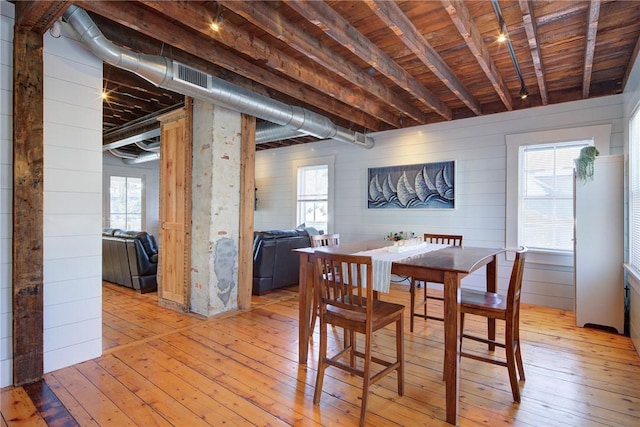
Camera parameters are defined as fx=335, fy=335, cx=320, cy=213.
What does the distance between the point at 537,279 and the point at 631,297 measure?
120 cm

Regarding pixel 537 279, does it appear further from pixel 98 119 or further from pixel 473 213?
pixel 98 119

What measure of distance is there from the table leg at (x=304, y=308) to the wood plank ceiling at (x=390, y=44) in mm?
1777

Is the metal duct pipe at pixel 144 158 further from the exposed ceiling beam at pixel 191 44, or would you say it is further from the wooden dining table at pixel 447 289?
the wooden dining table at pixel 447 289

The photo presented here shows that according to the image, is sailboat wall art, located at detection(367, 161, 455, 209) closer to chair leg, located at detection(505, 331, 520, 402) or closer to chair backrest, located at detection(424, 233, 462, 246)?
chair backrest, located at detection(424, 233, 462, 246)

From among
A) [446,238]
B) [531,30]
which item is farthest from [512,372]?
[531,30]

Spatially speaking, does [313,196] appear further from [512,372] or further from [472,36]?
[512,372]

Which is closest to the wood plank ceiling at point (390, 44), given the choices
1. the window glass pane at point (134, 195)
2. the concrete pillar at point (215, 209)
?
the concrete pillar at point (215, 209)

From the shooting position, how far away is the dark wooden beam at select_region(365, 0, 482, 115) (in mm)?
2268

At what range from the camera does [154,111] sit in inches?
210

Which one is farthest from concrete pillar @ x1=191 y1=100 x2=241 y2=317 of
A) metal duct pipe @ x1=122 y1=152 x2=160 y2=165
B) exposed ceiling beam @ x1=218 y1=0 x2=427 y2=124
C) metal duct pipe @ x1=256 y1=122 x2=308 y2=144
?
metal duct pipe @ x1=122 y1=152 x2=160 y2=165

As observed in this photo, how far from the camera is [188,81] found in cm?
302

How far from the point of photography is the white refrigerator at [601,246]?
3.41 metres

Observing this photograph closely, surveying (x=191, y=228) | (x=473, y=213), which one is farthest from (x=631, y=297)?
(x=191, y=228)

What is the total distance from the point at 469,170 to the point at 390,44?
2620 millimetres
